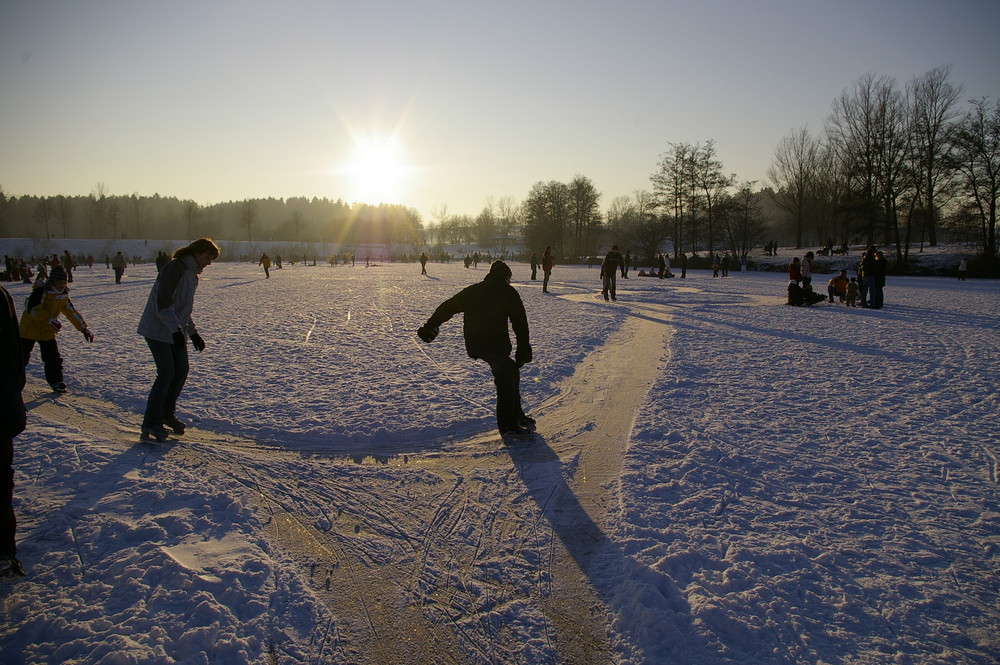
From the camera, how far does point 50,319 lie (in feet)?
20.3

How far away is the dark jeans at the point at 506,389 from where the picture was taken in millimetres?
4730

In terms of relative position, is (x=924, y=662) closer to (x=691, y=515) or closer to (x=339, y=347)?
(x=691, y=515)

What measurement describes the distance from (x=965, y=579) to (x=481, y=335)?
138 inches

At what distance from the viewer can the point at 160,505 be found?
3.49 meters

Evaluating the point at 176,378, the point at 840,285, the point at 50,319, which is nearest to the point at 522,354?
the point at 176,378

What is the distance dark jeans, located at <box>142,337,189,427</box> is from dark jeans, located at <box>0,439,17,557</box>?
185cm

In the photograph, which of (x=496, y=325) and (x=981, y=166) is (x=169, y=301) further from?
(x=981, y=166)

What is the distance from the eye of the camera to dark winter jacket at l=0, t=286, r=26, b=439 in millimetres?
2680

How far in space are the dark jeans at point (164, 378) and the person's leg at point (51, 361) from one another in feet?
8.59

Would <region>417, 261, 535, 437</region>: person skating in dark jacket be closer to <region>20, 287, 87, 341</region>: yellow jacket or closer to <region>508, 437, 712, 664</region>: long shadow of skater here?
<region>508, 437, 712, 664</region>: long shadow of skater

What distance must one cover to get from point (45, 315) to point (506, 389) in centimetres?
562

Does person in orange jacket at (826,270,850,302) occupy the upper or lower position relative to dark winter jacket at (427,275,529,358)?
upper

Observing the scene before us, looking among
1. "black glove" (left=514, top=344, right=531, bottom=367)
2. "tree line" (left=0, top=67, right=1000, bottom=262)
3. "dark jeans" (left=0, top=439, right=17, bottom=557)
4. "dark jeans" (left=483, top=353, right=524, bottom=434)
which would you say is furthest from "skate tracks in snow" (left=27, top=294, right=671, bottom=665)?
"tree line" (left=0, top=67, right=1000, bottom=262)

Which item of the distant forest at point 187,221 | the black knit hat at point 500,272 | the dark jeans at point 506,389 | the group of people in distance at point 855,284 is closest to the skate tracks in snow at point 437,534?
the dark jeans at point 506,389
